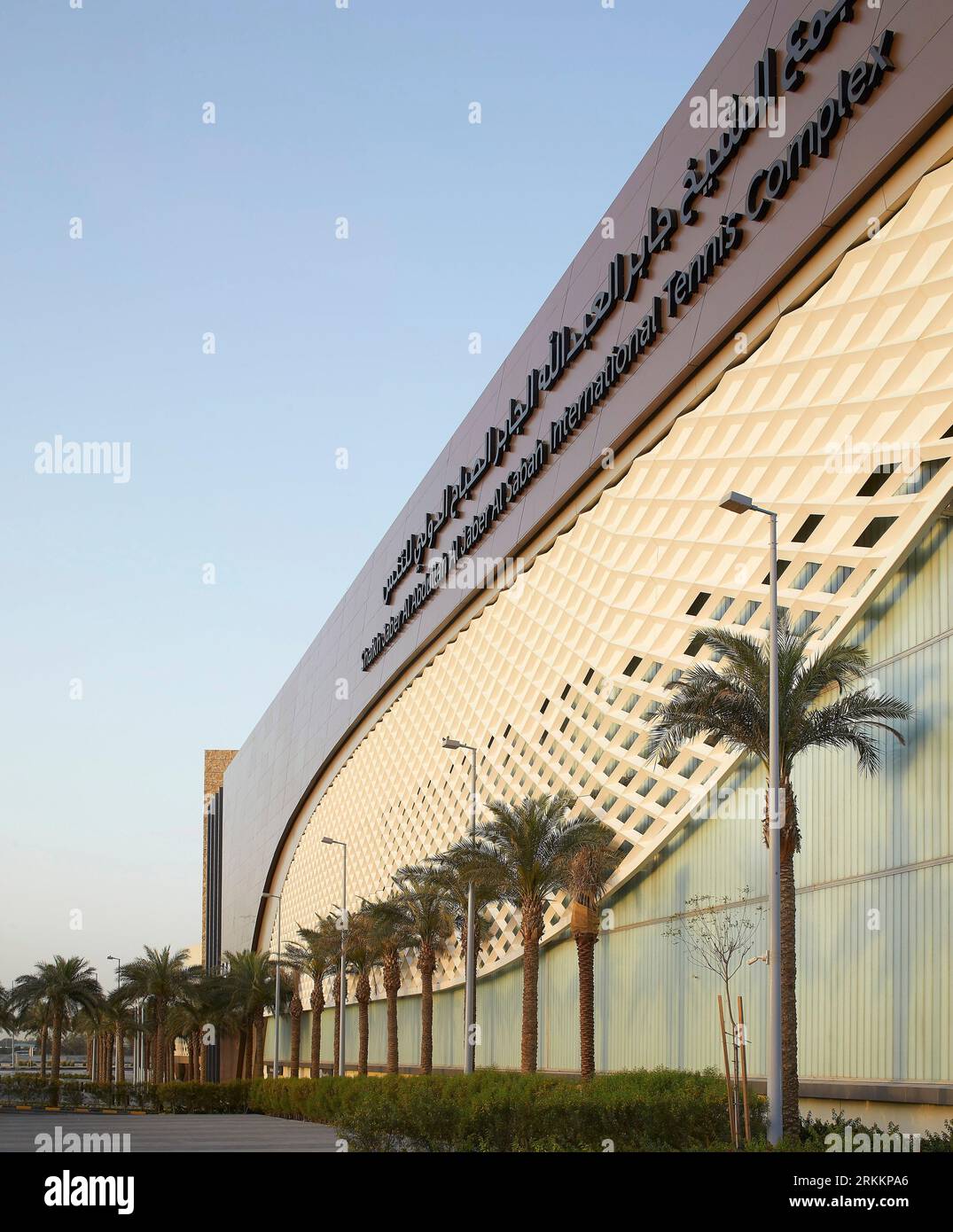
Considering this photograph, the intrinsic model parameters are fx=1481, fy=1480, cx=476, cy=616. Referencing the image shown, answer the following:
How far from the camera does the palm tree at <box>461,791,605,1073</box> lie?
3359 centimetres

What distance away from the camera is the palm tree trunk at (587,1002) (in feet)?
105

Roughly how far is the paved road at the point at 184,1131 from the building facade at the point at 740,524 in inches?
279

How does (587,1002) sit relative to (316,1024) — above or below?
above

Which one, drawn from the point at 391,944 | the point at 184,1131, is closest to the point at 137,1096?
the point at 391,944

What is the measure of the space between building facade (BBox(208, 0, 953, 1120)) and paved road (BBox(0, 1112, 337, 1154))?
7092 millimetres

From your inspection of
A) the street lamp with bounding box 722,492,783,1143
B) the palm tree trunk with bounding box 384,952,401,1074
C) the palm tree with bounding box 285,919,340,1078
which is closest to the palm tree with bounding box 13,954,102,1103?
the palm tree with bounding box 285,919,340,1078

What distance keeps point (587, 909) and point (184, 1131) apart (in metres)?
13.2

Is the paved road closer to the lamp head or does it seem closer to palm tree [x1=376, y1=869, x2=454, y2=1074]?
palm tree [x1=376, y1=869, x2=454, y2=1074]

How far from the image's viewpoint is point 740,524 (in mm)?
29906

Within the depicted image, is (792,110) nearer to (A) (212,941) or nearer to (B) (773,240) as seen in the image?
(B) (773,240)

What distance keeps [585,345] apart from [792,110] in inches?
430

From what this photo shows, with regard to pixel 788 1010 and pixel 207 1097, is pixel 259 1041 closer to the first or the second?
pixel 207 1097

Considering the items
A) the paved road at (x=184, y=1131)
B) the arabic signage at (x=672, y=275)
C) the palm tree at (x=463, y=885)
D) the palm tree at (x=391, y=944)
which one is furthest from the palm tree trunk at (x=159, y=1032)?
the arabic signage at (x=672, y=275)
